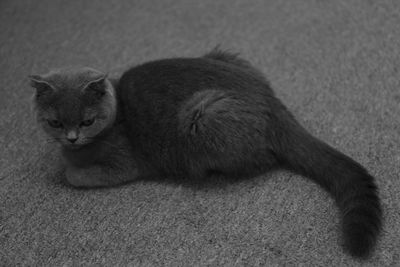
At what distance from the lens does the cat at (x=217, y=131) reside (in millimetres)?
1335

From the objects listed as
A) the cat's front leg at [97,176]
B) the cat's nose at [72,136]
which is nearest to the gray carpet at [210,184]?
the cat's front leg at [97,176]

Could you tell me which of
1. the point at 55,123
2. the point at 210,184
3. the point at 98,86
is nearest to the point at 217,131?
the point at 210,184

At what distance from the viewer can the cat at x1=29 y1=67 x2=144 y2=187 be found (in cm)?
135

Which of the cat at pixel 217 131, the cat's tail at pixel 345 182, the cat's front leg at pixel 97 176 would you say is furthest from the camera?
the cat's front leg at pixel 97 176

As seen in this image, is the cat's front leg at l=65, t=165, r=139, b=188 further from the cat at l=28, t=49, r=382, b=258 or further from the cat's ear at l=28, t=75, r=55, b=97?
the cat's ear at l=28, t=75, r=55, b=97

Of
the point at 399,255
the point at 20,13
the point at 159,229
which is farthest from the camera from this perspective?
the point at 20,13

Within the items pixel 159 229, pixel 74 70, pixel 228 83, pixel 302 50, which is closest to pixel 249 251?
pixel 159 229

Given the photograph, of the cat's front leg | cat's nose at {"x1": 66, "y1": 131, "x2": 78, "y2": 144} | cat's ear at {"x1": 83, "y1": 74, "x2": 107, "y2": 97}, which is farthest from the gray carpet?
cat's ear at {"x1": 83, "y1": 74, "x2": 107, "y2": 97}

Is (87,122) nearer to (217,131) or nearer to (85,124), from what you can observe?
(85,124)

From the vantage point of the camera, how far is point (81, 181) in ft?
4.79

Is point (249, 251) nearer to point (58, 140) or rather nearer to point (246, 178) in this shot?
point (246, 178)

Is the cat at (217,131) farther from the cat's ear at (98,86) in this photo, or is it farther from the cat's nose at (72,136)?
the cat's nose at (72,136)

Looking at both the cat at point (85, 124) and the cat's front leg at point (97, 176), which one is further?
the cat's front leg at point (97, 176)

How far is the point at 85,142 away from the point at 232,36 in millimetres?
1081
